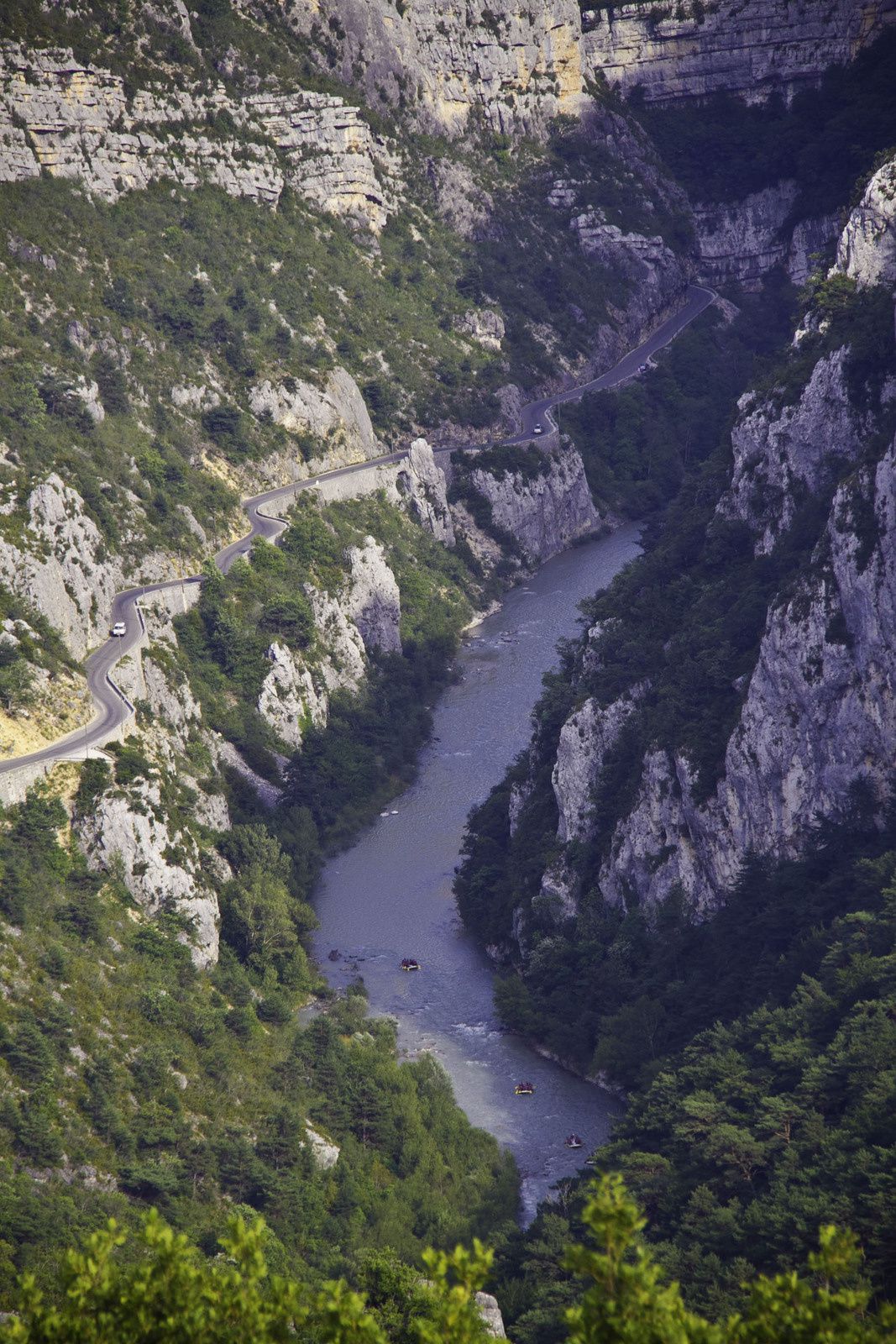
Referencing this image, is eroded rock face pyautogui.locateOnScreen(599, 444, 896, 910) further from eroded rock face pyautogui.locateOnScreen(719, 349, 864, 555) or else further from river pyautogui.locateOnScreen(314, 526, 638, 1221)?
river pyautogui.locateOnScreen(314, 526, 638, 1221)

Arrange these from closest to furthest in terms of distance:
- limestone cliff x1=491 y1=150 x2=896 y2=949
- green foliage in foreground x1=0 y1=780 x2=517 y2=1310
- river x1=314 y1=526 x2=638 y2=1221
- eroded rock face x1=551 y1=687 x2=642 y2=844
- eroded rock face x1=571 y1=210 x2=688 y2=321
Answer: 1. green foliage in foreground x1=0 y1=780 x2=517 y2=1310
2. limestone cliff x1=491 y1=150 x2=896 y2=949
3. river x1=314 y1=526 x2=638 y2=1221
4. eroded rock face x1=551 y1=687 x2=642 y2=844
5. eroded rock face x1=571 y1=210 x2=688 y2=321

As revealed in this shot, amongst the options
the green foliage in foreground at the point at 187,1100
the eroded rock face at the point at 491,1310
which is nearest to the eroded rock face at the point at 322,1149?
the green foliage in foreground at the point at 187,1100

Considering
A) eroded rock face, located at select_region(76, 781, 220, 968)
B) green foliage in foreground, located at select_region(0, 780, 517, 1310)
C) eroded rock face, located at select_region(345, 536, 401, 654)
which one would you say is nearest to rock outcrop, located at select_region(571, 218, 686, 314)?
eroded rock face, located at select_region(345, 536, 401, 654)

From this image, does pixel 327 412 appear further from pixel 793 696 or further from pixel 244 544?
pixel 793 696

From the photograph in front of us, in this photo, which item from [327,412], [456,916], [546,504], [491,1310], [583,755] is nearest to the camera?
[491,1310]

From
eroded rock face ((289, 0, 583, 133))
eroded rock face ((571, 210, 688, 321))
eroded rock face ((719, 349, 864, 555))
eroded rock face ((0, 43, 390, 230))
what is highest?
eroded rock face ((289, 0, 583, 133))

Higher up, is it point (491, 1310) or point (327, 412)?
point (327, 412)

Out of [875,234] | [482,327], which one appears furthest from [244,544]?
[482,327]
